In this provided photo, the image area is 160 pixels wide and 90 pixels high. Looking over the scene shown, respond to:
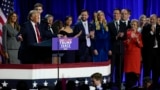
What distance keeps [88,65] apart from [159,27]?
2.08 metres

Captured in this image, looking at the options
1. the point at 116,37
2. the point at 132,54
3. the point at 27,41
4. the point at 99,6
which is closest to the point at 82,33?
the point at 116,37

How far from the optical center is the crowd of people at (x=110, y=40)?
9.10 metres

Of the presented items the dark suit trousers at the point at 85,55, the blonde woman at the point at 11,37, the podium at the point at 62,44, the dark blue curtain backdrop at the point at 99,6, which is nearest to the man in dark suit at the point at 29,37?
the podium at the point at 62,44

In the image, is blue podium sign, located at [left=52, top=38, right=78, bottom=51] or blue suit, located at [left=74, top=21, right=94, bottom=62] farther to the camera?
blue suit, located at [left=74, top=21, right=94, bottom=62]

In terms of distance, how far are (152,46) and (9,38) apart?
9.48ft

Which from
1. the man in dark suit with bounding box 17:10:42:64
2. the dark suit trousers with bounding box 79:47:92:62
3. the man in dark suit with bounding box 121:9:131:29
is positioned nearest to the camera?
the man in dark suit with bounding box 17:10:42:64

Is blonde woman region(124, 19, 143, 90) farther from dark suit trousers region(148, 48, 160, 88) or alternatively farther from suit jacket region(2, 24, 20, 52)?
suit jacket region(2, 24, 20, 52)

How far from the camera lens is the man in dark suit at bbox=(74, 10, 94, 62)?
9.37m

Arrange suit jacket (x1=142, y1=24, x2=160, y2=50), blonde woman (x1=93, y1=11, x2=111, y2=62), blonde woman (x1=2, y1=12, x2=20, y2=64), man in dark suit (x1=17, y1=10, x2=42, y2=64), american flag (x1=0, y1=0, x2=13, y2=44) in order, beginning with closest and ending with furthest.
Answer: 1. man in dark suit (x1=17, y1=10, x2=42, y2=64)
2. blonde woman (x1=2, y1=12, x2=20, y2=64)
3. blonde woman (x1=93, y1=11, x2=111, y2=62)
4. suit jacket (x1=142, y1=24, x2=160, y2=50)
5. american flag (x1=0, y1=0, x2=13, y2=44)

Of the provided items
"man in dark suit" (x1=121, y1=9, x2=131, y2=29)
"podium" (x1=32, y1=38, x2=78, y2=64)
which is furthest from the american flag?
"podium" (x1=32, y1=38, x2=78, y2=64)

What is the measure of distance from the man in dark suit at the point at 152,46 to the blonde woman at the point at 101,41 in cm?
79

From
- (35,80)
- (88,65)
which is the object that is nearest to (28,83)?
(35,80)

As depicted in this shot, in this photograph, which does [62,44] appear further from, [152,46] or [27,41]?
[152,46]

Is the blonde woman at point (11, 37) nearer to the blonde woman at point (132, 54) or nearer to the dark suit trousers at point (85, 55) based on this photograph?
the dark suit trousers at point (85, 55)
